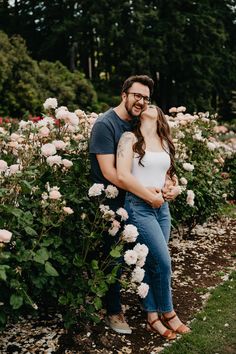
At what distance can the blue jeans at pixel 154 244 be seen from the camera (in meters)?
3.21

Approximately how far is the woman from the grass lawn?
0.11 meters

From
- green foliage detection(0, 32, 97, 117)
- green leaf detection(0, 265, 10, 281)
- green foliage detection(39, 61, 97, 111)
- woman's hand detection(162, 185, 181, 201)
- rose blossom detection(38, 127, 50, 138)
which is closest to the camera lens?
green leaf detection(0, 265, 10, 281)

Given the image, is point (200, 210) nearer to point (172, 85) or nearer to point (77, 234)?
point (77, 234)

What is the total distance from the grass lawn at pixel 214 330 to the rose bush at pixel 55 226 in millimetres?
627

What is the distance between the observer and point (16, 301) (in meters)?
2.51

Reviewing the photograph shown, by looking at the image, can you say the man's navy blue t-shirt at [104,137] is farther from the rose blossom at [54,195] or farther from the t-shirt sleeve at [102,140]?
the rose blossom at [54,195]

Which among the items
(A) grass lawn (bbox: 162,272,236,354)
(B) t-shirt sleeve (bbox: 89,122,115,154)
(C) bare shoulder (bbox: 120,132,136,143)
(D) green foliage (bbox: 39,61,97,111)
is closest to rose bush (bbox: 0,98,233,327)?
(B) t-shirt sleeve (bbox: 89,122,115,154)

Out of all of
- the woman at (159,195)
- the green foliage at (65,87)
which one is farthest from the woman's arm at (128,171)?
the green foliage at (65,87)

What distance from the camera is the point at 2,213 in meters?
2.70

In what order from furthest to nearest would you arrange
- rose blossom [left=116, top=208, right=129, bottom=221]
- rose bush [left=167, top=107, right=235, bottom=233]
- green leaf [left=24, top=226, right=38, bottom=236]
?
1. rose bush [left=167, top=107, right=235, bottom=233]
2. rose blossom [left=116, top=208, right=129, bottom=221]
3. green leaf [left=24, top=226, right=38, bottom=236]

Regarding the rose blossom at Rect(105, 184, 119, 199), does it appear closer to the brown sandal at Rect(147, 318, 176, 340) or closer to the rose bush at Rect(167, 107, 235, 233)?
the brown sandal at Rect(147, 318, 176, 340)

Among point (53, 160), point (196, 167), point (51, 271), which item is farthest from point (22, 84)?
point (51, 271)

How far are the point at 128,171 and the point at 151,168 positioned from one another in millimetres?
240

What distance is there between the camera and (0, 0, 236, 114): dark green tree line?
23469mm
